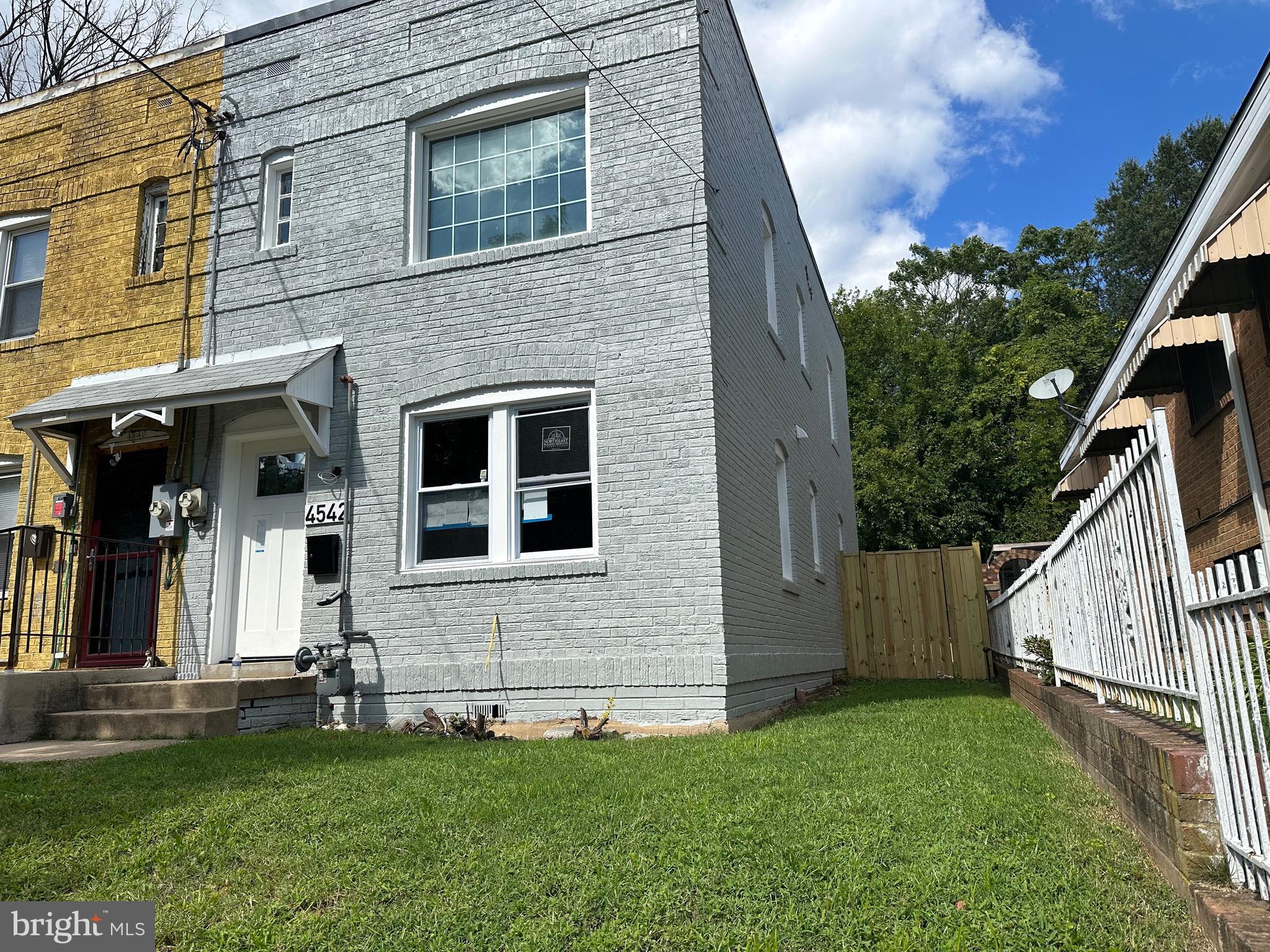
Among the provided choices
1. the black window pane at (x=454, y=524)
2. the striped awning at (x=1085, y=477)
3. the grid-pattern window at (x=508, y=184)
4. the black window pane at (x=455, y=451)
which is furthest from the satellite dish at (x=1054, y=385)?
the black window pane at (x=454, y=524)

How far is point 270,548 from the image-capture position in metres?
9.44

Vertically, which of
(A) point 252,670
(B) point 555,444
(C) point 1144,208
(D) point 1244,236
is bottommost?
(A) point 252,670

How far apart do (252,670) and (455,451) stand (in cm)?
302

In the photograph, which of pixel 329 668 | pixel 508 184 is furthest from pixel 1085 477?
pixel 329 668

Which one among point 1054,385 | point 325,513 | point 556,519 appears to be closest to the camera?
point 556,519

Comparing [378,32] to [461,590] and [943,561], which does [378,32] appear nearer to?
[461,590]

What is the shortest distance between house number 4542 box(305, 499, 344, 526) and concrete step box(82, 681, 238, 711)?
1.66 meters

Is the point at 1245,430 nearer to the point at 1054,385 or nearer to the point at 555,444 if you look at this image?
the point at 1054,385

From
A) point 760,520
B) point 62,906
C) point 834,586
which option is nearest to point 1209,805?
point 62,906

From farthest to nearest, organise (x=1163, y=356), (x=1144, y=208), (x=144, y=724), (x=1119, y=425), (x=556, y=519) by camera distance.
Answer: (x=1144, y=208) < (x=1119, y=425) < (x=1163, y=356) < (x=556, y=519) < (x=144, y=724)

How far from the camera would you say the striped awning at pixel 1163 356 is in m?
7.85

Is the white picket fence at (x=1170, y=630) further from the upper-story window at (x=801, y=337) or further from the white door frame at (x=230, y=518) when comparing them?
the upper-story window at (x=801, y=337)

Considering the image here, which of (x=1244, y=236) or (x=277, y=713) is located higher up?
(x=1244, y=236)

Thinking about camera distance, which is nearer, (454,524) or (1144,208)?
(454,524)
